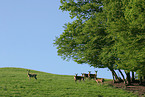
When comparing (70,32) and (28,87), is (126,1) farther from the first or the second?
(28,87)

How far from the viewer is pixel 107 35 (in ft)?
88.2

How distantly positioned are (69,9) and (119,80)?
12269mm

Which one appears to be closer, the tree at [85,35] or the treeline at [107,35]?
the treeline at [107,35]

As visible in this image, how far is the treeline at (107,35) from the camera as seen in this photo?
22.0 m

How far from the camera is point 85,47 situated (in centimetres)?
2805

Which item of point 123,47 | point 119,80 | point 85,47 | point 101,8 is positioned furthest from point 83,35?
point 119,80

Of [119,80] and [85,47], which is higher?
[85,47]

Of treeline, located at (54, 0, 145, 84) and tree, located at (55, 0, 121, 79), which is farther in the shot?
tree, located at (55, 0, 121, 79)

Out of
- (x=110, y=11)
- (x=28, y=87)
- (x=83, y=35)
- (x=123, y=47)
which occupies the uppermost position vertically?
(x=110, y=11)

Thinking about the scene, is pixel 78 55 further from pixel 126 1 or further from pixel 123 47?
pixel 126 1

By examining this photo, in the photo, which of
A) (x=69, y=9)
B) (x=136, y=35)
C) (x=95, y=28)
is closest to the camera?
(x=136, y=35)

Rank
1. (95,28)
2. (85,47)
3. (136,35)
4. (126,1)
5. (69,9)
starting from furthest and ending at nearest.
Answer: (69,9), (85,47), (95,28), (126,1), (136,35)

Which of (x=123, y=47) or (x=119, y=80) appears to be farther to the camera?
(x=119, y=80)

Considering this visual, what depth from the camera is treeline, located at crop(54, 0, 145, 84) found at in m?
22.0
